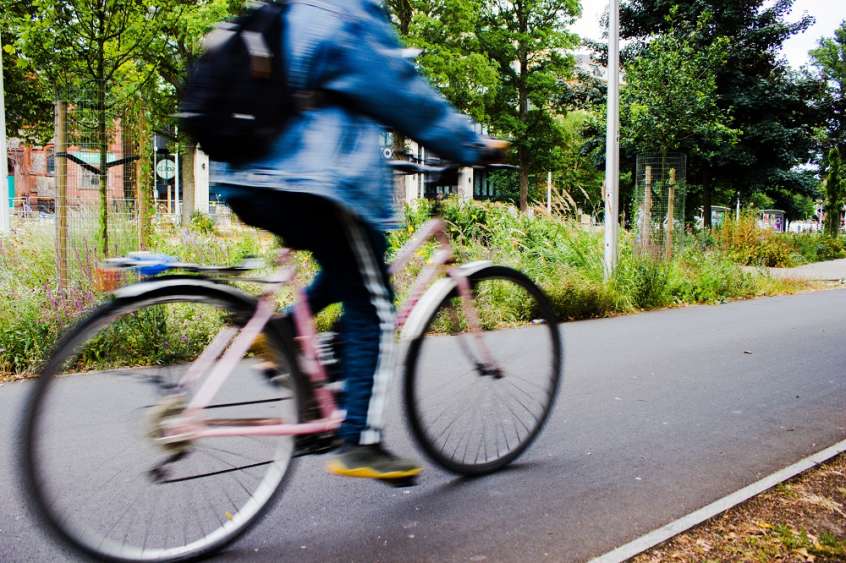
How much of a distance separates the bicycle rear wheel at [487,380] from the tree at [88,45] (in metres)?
4.49

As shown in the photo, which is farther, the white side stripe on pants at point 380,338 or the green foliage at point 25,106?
the green foliage at point 25,106

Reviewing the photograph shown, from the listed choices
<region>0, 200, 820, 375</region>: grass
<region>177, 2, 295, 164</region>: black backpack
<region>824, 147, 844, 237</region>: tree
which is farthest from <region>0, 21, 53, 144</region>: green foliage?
<region>824, 147, 844, 237</region>: tree

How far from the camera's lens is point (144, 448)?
Answer: 230 cm

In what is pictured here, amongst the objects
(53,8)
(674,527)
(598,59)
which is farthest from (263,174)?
(598,59)

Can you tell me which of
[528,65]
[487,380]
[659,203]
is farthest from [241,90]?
[528,65]

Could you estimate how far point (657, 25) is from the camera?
91.8 ft

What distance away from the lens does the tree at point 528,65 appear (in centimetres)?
3791

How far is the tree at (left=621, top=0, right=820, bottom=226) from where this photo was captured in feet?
84.6

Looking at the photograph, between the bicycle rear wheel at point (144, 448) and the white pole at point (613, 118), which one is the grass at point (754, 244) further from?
the bicycle rear wheel at point (144, 448)

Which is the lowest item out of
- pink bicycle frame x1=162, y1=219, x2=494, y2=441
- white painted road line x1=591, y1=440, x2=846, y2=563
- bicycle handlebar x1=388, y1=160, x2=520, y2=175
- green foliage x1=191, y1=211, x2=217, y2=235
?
white painted road line x1=591, y1=440, x2=846, y2=563

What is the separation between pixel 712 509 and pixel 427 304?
4.64 ft

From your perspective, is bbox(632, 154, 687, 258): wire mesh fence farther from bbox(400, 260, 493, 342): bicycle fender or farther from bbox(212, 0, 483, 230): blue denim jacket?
bbox(212, 0, 483, 230): blue denim jacket

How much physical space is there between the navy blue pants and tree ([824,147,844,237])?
1260 inches

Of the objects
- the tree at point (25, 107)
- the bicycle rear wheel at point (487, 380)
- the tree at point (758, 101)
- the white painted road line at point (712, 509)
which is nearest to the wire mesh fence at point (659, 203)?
the white painted road line at point (712, 509)
